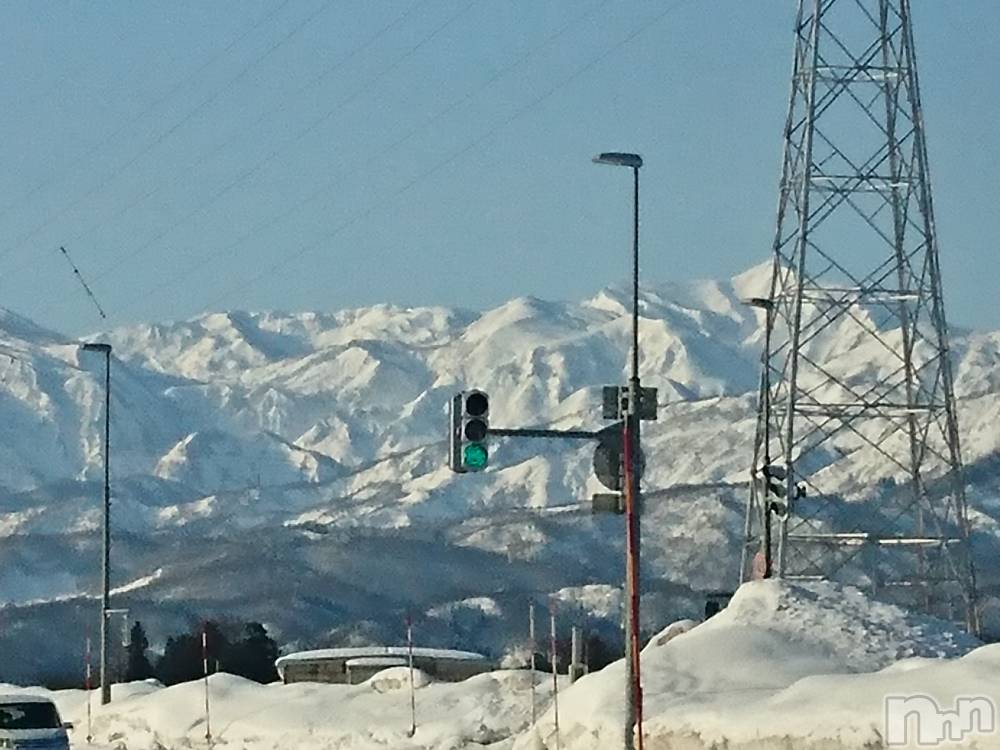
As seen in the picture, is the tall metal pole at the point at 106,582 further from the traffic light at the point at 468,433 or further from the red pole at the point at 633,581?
the red pole at the point at 633,581

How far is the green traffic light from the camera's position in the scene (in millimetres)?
33344

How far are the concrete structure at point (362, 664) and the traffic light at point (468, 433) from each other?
100 feet

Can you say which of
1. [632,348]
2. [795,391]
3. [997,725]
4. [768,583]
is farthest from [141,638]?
[997,725]

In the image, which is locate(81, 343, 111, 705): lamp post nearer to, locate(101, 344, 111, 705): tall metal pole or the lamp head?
locate(101, 344, 111, 705): tall metal pole

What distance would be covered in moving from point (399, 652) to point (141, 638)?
124 feet

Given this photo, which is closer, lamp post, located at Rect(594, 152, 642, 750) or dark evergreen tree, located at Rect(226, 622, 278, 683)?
lamp post, located at Rect(594, 152, 642, 750)

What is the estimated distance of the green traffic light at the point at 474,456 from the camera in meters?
33.3

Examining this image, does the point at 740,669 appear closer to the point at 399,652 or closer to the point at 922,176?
the point at 922,176

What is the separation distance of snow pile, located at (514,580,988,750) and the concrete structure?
1426 centimetres

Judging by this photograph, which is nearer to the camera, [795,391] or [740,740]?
[740,740]

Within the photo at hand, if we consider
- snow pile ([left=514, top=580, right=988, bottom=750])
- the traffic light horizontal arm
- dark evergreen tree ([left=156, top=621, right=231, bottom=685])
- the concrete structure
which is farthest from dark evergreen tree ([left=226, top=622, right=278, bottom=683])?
the traffic light horizontal arm

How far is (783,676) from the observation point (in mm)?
41375

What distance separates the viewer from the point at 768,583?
156 ft

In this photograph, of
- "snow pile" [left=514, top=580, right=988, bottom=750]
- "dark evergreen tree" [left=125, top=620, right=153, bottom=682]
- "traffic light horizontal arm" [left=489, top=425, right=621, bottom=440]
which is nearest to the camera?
"snow pile" [left=514, top=580, right=988, bottom=750]
